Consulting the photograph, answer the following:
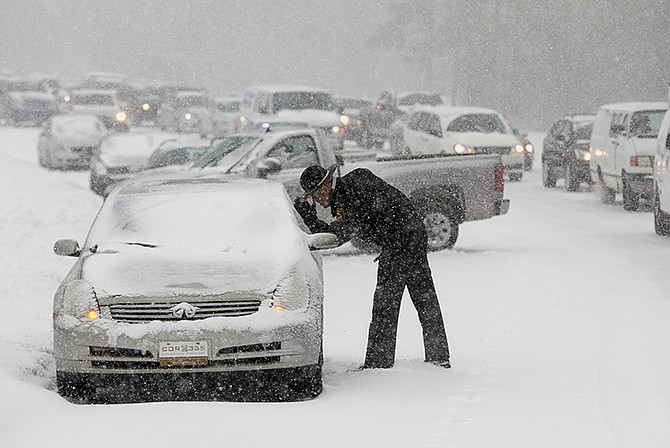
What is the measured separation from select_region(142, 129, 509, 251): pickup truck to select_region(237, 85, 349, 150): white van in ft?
39.1

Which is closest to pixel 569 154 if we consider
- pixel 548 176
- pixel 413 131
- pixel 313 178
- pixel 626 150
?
pixel 548 176

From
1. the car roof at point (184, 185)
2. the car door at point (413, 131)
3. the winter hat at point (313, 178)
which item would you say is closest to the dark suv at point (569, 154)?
the car door at point (413, 131)

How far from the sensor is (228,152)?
17656mm

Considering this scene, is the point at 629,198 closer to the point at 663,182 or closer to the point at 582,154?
the point at 663,182

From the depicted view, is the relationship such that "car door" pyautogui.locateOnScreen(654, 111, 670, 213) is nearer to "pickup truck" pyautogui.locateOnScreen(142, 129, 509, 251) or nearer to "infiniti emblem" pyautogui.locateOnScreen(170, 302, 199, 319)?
"pickup truck" pyautogui.locateOnScreen(142, 129, 509, 251)

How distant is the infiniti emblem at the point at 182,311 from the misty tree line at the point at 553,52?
148 feet

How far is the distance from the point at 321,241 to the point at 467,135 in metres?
18.7

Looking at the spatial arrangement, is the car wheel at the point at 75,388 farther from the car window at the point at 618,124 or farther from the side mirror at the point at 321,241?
the car window at the point at 618,124

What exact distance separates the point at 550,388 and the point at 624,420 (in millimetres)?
954

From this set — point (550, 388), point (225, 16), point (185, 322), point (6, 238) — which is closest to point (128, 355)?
point (185, 322)

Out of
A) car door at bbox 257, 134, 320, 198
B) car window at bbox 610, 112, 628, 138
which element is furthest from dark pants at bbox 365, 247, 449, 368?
car window at bbox 610, 112, 628, 138

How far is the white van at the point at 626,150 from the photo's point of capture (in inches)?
873

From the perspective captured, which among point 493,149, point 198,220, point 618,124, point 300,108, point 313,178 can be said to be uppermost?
point 313,178

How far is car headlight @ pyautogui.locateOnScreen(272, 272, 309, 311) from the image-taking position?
8.20 meters
